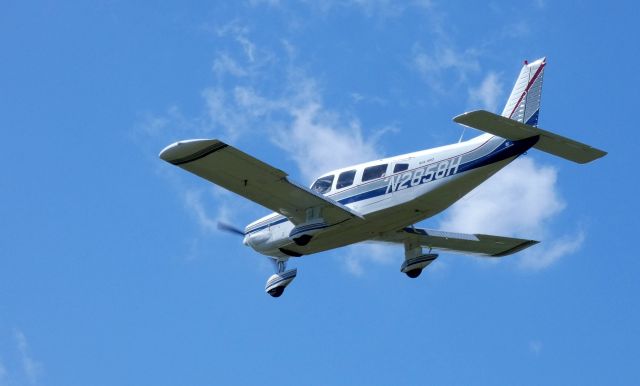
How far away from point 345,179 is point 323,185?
0.70 meters

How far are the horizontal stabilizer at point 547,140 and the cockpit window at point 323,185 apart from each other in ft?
15.0

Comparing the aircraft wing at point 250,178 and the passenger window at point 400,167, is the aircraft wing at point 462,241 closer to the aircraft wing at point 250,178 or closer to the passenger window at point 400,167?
the passenger window at point 400,167

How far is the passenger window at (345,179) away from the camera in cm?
2820

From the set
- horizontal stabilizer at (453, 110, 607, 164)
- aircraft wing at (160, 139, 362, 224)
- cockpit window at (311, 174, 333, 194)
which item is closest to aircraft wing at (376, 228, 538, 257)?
cockpit window at (311, 174, 333, 194)

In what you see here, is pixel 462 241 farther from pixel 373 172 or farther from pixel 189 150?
pixel 189 150

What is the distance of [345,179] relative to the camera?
28.3m

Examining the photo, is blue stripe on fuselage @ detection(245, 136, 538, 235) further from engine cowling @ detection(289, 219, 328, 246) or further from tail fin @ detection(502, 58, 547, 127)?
engine cowling @ detection(289, 219, 328, 246)

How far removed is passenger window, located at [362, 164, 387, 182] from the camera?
27750 mm

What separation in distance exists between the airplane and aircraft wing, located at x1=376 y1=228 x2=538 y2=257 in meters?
0.66

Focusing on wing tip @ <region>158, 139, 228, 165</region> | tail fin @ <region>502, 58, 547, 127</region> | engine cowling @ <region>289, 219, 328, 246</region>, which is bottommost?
engine cowling @ <region>289, 219, 328, 246</region>

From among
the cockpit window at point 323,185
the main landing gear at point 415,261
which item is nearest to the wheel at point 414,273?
the main landing gear at point 415,261

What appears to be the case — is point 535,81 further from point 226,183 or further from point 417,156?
point 226,183

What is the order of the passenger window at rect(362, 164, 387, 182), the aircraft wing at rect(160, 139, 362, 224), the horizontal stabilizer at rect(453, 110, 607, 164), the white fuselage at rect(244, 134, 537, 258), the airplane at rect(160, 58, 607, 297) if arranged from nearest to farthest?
1. the horizontal stabilizer at rect(453, 110, 607, 164)
2. the aircraft wing at rect(160, 139, 362, 224)
3. the airplane at rect(160, 58, 607, 297)
4. the white fuselage at rect(244, 134, 537, 258)
5. the passenger window at rect(362, 164, 387, 182)

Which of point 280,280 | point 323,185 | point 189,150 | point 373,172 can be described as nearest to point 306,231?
point 323,185
